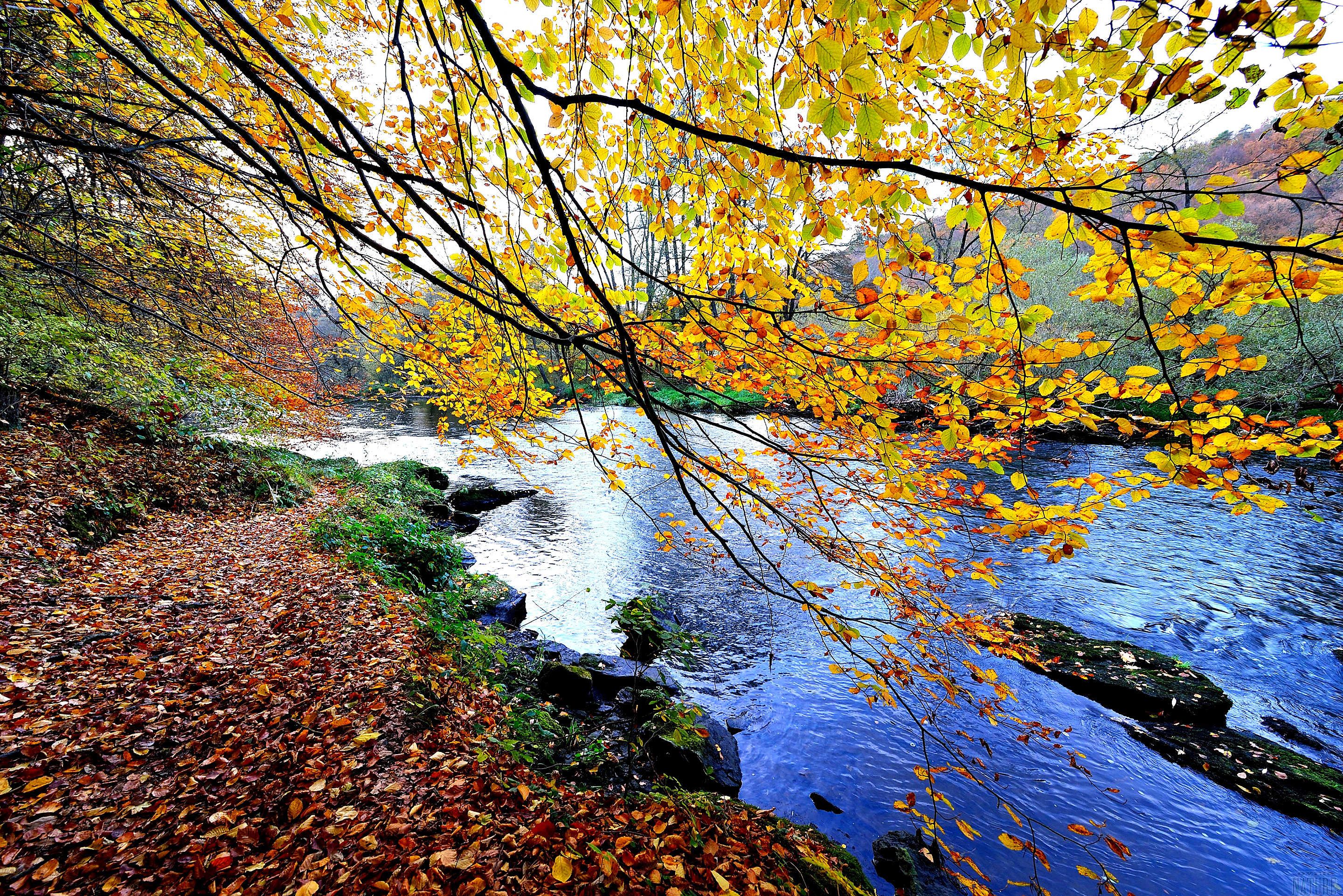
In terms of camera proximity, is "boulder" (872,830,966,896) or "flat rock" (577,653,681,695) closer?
"boulder" (872,830,966,896)

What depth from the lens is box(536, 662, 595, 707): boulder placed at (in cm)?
558

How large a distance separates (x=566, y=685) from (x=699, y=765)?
181 centimetres

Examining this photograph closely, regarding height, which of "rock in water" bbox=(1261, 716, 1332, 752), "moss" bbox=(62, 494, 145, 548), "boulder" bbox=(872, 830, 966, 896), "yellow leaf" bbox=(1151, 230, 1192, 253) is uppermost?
"yellow leaf" bbox=(1151, 230, 1192, 253)

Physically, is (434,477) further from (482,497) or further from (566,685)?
(566,685)

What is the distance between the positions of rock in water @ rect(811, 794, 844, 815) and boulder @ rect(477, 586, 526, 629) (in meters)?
4.69

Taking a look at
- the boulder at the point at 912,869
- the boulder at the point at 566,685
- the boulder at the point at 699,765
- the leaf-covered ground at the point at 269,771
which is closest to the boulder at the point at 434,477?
the leaf-covered ground at the point at 269,771

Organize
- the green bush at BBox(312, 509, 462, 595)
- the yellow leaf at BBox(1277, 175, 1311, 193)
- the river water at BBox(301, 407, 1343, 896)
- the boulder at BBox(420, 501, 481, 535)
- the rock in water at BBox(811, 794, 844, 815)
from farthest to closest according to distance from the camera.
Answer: the boulder at BBox(420, 501, 481, 535), the green bush at BBox(312, 509, 462, 595), the rock in water at BBox(811, 794, 844, 815), the river water at BBox(301, 407, 1343, 896), the yellow leaf at BBox(1277, 175, 1311, 193)

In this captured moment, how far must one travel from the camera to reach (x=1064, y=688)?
618 centimetres

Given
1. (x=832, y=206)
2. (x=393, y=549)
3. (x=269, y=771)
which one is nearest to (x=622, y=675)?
(x=269, y=771)

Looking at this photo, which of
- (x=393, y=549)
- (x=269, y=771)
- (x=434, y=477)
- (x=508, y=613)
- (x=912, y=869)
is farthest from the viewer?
(x=434, y=477)

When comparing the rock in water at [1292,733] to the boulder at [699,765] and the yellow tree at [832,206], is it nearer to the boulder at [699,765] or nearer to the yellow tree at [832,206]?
the yellow tree at [832,206]

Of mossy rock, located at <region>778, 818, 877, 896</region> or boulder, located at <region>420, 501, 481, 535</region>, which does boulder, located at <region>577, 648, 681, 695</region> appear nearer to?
mossy rock, located at <region>778, 818, 877, 896</region>

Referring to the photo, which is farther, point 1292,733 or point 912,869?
point 1292,733

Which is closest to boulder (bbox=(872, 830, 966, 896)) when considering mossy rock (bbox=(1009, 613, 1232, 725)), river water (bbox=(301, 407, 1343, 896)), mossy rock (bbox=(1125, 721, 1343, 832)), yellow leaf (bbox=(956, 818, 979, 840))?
river water (bbox=(301, 407, 1343, 896))
